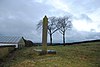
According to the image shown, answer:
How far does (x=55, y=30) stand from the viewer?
71750 millimetres

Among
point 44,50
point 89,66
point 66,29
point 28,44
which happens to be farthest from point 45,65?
point 66,29

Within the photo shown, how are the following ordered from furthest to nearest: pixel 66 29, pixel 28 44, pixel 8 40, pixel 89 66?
pixel 66 29
pixel 28 44
pixel 8 40
pixel 89 66

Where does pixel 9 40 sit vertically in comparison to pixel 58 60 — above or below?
above

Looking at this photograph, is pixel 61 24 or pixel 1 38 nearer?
pixel 1 38

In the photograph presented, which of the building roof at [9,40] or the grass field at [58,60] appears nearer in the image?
the grass field at [58,60]

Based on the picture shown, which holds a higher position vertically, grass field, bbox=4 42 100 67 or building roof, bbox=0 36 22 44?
building roof, bbox=0 36 22 44

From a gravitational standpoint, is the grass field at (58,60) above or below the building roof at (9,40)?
below

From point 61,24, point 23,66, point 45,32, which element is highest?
point 61,24

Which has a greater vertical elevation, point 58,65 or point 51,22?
point 51,22

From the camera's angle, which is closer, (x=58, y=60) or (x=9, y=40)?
(x=58, y=60)

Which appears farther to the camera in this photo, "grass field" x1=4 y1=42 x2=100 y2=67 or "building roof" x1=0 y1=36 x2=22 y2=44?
"building roof" x1=0 y1=36 x2=22 y2=44

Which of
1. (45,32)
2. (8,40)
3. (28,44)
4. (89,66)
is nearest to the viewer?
(89,66)

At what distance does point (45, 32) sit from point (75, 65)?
7590mm

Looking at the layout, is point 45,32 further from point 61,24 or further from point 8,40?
point 61,24
